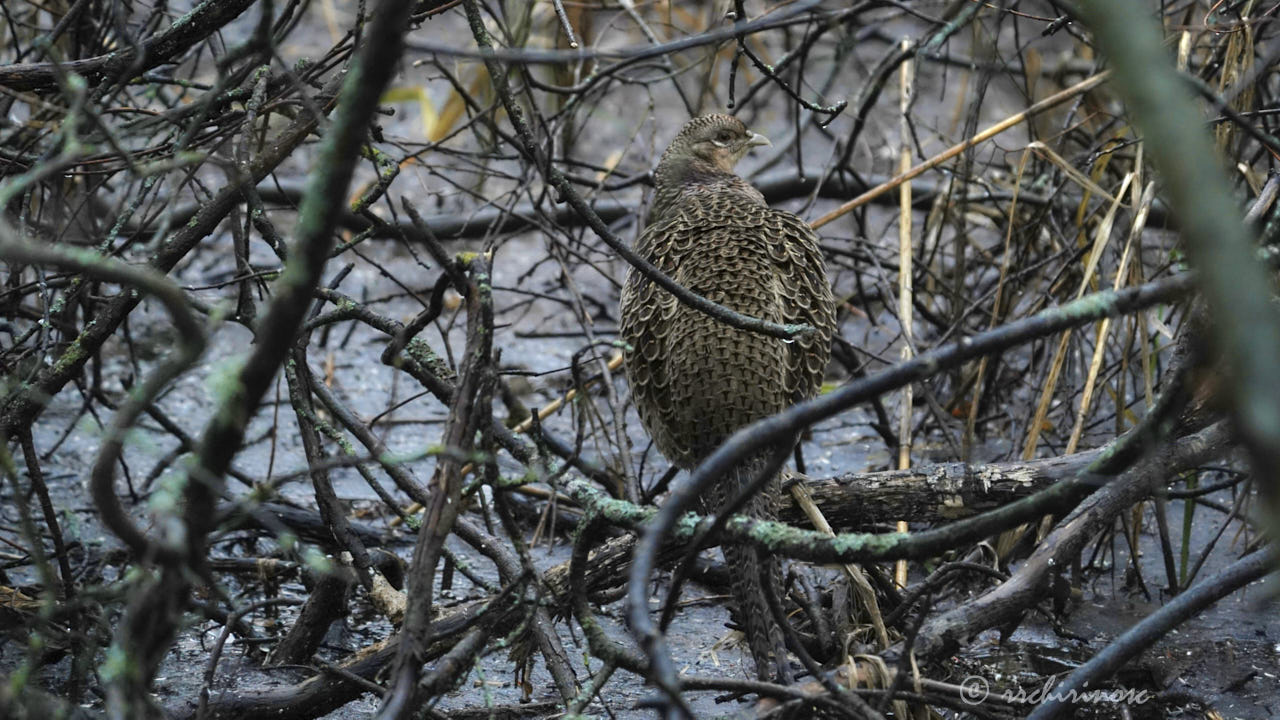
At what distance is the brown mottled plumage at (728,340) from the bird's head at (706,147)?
1.36 ft

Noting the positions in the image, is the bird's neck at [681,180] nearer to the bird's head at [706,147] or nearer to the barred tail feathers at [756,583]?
the bird's head at [706,147]

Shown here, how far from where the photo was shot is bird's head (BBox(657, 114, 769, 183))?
502cm

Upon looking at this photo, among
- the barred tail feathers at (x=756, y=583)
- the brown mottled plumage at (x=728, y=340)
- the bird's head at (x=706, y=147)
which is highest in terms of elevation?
the bird's head at (x=706, y=147)

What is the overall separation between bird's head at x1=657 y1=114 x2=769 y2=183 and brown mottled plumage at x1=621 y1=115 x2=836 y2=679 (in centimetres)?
41

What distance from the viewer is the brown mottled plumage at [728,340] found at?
11.5ft

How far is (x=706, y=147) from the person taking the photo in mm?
5117

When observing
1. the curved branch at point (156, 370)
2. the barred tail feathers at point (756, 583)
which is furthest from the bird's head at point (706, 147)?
the curved branch at point (156, 370)

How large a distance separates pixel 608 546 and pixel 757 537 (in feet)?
3.96

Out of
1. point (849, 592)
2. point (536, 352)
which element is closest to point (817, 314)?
point (849, 592)

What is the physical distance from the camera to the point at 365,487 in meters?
5.15

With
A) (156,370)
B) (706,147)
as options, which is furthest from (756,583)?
(706,147)

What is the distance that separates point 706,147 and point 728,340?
5.58 feet

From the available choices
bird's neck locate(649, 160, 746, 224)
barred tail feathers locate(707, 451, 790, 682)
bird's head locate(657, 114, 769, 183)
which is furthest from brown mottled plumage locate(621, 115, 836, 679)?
bird's head locate(657, 114, 769, 183)

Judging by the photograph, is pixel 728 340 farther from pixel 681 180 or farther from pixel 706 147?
pixel 706 147
